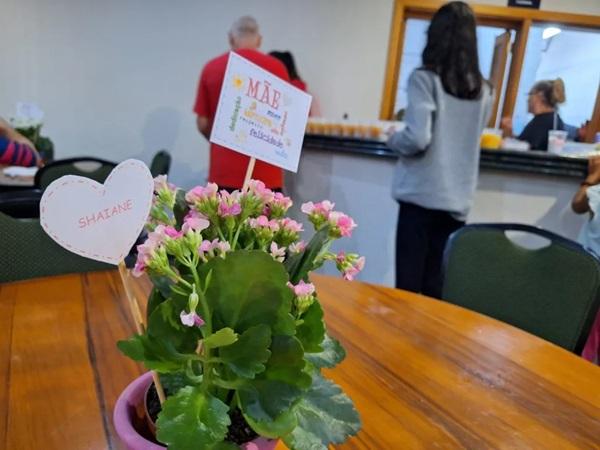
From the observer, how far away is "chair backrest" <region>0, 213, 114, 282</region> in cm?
113

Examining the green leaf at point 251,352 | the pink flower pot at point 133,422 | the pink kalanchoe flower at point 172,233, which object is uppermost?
the pink kalanchoe flower at point 172,233

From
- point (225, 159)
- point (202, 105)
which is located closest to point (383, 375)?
point (225, 159)

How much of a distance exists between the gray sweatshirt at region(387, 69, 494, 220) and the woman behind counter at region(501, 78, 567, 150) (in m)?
1.86

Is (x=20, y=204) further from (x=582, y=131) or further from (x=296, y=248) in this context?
(x=582, y=131)

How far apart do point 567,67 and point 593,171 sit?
298 cm

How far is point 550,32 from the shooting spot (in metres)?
4.09

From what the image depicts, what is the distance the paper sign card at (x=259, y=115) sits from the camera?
52 centimetres

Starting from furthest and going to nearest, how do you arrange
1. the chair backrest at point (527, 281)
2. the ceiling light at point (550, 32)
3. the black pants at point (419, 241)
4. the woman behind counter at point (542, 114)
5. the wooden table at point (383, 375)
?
the ceiling light at point (550, 32) < the woman behind counter at point (542, 114) < the black pants at point (419, 241) < the chair backrest at point (527, 281) < the wooden table at point (383, 375)

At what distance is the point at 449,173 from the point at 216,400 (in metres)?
1.65

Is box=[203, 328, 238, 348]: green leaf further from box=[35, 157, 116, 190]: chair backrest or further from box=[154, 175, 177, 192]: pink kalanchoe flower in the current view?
box=[35, 157, 116, 190]: chair backrest

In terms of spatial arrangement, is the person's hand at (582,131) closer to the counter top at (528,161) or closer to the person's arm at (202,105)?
the counter top at (528,161)

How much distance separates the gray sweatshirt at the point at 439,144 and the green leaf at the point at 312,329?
4.83 ft

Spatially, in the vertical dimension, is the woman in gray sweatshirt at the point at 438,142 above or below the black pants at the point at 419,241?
above

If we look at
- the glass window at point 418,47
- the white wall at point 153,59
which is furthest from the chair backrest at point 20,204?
the glass window at point 418,47
